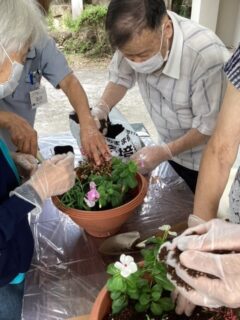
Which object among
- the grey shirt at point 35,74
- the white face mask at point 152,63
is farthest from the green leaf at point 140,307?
the grey shirt at point 35,74

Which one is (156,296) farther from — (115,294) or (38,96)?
(38,96)

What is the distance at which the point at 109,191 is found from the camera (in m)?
1.13

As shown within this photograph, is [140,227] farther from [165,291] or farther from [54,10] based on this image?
[54,10]

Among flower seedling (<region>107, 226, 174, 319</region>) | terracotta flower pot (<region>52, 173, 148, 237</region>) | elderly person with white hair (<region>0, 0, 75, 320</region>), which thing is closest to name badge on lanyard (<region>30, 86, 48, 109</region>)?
elderly person with white hair (<region>0, 0, 75, 320</region>)

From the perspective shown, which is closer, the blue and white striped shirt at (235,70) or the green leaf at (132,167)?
the blue and white striped shirt at (235,70)

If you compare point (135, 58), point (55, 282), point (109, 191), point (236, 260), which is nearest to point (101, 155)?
point (109, 191)

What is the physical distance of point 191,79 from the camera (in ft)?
4.49

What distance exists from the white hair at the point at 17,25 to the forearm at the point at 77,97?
0.44 m

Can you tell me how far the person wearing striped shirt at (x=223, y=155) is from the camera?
3.08 ft

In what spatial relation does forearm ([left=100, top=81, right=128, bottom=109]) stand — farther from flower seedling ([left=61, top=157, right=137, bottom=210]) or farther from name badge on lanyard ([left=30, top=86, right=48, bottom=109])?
flower seedling ([left=61, top=157, right=137, bottom=210])

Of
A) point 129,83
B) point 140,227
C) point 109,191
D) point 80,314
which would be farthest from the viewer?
point 129,83

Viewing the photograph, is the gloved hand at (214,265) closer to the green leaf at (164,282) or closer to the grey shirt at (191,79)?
the green leaf at (164,282)

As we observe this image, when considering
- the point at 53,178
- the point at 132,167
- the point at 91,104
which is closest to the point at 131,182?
the point at 132,167

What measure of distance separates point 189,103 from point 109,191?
0.55m
